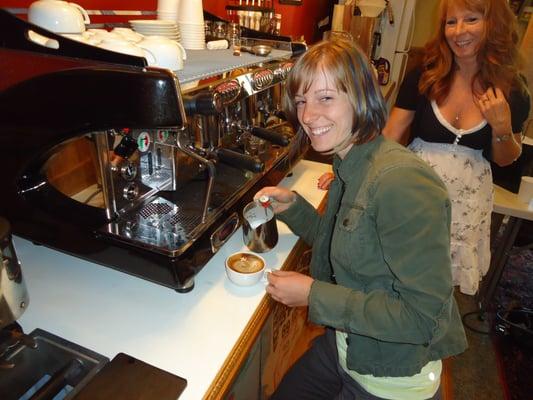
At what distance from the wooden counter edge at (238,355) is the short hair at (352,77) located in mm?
403

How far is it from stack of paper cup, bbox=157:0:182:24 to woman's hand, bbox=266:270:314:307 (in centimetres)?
80

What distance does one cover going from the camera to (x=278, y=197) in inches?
39.1

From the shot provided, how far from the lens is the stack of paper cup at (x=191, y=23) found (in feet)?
3.51

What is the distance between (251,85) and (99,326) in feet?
2.03

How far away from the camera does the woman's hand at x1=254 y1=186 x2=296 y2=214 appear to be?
Answer: 98 cm

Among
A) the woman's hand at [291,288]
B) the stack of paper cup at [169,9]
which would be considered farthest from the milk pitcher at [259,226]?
the stack of paper cup at [169,9]

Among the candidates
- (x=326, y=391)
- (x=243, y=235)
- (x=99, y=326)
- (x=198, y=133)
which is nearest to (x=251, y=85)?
(x=198, y=133)

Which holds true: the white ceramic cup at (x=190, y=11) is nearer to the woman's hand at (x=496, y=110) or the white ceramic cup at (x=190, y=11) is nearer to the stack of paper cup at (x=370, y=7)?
the woman's hand at (x=496, y=110)

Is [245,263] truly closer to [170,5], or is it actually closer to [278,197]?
[278,197]

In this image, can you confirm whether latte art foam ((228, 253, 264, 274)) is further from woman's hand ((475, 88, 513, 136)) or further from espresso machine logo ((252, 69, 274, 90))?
woman's hand ((475, 88, 513, 136))

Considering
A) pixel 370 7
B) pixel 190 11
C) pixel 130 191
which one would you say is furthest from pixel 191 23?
pixel 370 7

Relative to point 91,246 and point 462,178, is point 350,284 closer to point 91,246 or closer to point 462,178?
point 91,246

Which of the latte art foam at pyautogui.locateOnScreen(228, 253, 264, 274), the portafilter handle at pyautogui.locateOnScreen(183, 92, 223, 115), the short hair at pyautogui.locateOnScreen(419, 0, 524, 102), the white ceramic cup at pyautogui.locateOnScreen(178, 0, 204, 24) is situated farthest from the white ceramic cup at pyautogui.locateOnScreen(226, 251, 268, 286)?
the short hair at pyautogui.locateOnScreen(419, 0, 524, 102)

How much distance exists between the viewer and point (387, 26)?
357 cm
